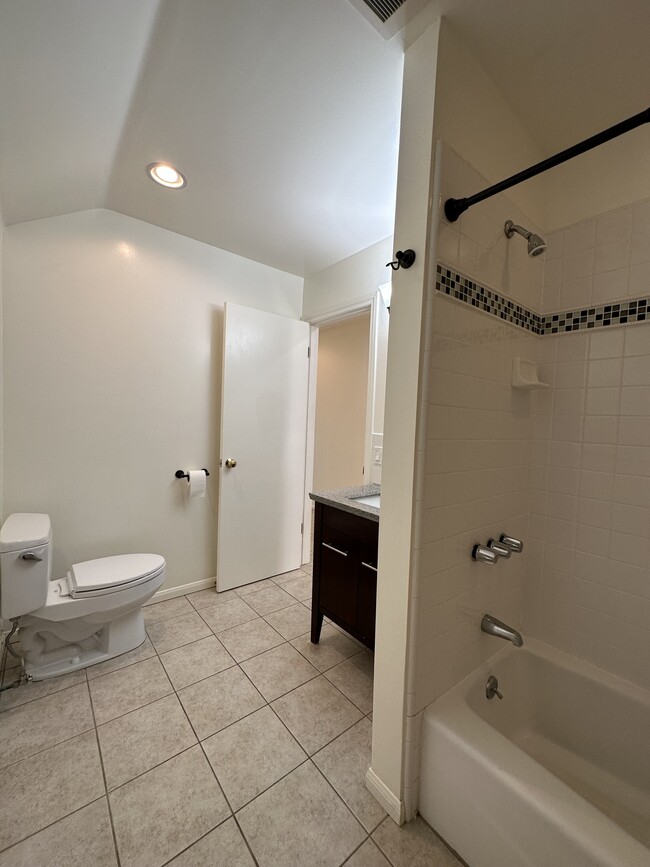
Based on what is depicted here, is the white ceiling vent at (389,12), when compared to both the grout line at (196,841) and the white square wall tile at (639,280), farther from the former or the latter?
the grout line at (196,841)

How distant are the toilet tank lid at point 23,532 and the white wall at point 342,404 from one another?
102 inches

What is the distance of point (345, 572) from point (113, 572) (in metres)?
1.19

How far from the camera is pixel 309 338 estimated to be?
282 cm

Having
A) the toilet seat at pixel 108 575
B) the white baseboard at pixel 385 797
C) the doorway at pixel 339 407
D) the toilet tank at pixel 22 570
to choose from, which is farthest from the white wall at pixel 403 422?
the doorway at pixel 339 407

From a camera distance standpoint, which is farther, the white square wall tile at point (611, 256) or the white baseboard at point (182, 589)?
the white baseboard at point (182, 589)

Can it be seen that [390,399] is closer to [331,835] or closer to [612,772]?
[331,835]

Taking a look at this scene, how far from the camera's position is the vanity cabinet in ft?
5.17

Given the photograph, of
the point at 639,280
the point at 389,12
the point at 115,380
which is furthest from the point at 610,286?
the point at 115,380

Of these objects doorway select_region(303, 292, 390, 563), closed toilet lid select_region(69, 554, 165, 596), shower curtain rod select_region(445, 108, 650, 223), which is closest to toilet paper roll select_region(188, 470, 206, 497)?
closed toilet lid select_region(69, 554, 165, 596)

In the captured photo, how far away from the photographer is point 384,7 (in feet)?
3.10

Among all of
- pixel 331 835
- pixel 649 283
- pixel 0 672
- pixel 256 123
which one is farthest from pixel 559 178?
pixel 0 672

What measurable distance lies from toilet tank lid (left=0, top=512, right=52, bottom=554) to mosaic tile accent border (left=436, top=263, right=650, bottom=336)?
1.91m

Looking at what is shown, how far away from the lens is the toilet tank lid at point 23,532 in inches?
57.9

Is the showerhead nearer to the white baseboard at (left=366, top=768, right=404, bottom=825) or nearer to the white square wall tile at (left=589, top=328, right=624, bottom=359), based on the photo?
the white square wall tile at (left=589, top=328, right=624, bottom=359)
